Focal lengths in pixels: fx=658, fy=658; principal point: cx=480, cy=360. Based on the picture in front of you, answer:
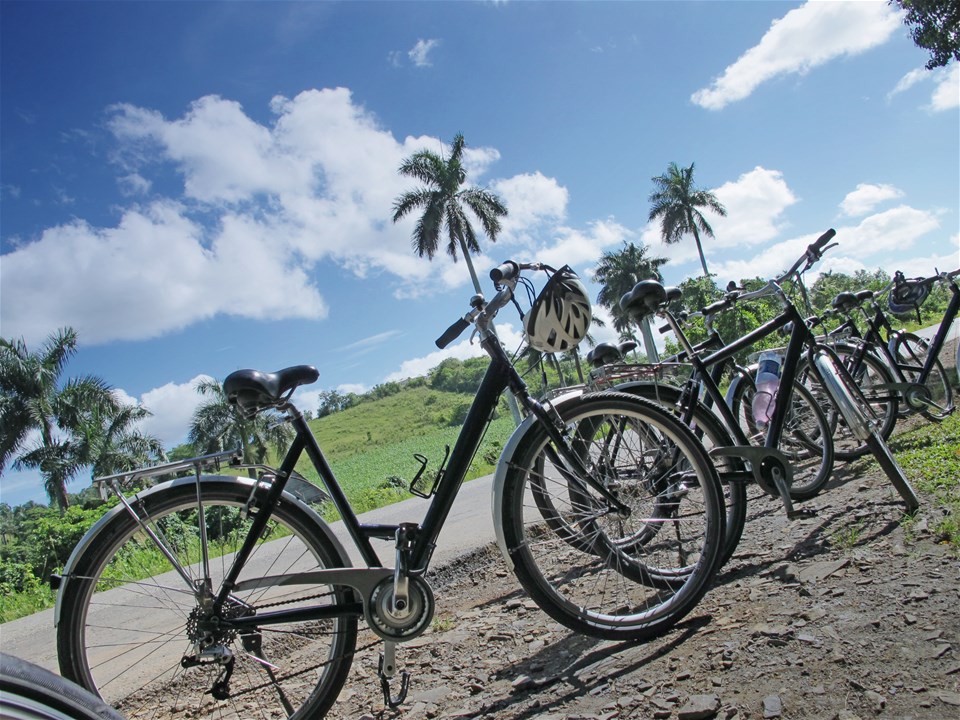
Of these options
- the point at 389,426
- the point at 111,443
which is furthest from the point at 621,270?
the point at 389,426

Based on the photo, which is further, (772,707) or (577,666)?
(577,666)

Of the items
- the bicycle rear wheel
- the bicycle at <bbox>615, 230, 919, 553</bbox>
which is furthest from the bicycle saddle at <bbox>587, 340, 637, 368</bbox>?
the bicycle rear wheel

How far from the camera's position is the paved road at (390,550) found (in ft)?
10.7

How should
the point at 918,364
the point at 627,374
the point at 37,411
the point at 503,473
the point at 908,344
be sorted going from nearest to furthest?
the point at 503,473
the point at 627,374
the point at 918,364
the point at 908,344
the point at 37,411

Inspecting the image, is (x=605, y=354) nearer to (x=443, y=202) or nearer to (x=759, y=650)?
(x=759, y=650)

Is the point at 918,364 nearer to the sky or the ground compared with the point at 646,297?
nearer to the ground

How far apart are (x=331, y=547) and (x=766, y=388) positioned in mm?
2601

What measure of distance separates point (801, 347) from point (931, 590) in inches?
60.3

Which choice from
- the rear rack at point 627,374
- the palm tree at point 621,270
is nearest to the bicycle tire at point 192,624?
the rear rack at point 627,374

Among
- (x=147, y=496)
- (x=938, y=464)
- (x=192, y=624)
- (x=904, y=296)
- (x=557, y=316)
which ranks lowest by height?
(x=938, y=464)

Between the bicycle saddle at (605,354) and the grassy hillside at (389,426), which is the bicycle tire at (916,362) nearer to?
the bicycle saddle at (605,354)

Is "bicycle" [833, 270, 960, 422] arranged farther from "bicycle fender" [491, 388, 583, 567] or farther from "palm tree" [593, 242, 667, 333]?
"palm tree" [593, 242, 667, 333]

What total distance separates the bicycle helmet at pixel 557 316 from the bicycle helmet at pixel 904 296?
4758mm

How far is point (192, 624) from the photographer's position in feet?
7.02
